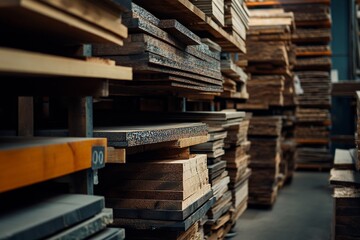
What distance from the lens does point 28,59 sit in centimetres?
156

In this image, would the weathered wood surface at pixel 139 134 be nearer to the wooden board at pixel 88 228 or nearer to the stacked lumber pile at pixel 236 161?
the wooden board at pixel 88 228

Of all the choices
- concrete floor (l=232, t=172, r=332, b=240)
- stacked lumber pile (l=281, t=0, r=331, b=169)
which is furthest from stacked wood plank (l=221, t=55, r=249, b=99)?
stacked lumber pile (l=281, t=0, r=331, b=169)

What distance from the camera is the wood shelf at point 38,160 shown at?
1583 millimetres

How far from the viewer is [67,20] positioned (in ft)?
5.54

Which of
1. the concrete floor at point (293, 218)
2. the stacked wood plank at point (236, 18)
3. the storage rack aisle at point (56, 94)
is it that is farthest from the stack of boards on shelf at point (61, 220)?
the concrete floor at point (293, 218)

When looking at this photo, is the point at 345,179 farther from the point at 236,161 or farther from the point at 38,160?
the point at 38,160

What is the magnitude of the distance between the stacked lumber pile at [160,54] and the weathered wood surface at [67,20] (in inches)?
30.2

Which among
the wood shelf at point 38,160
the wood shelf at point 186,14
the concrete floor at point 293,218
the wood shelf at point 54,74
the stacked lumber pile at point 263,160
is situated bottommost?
the concrete floor at point 293,218

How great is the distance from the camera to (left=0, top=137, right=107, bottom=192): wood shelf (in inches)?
62.3

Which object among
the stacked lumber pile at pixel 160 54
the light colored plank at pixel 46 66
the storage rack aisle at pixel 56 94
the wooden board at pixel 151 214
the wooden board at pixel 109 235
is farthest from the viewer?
the wooden board at pixel 151 214

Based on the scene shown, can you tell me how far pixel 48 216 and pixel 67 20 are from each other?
2.29ft

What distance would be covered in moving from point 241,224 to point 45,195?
4702mm

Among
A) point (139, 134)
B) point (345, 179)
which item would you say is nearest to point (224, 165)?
point (345, 179)

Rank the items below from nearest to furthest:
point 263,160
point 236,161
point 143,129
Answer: point 143,129, point 236,161, point 263,160
